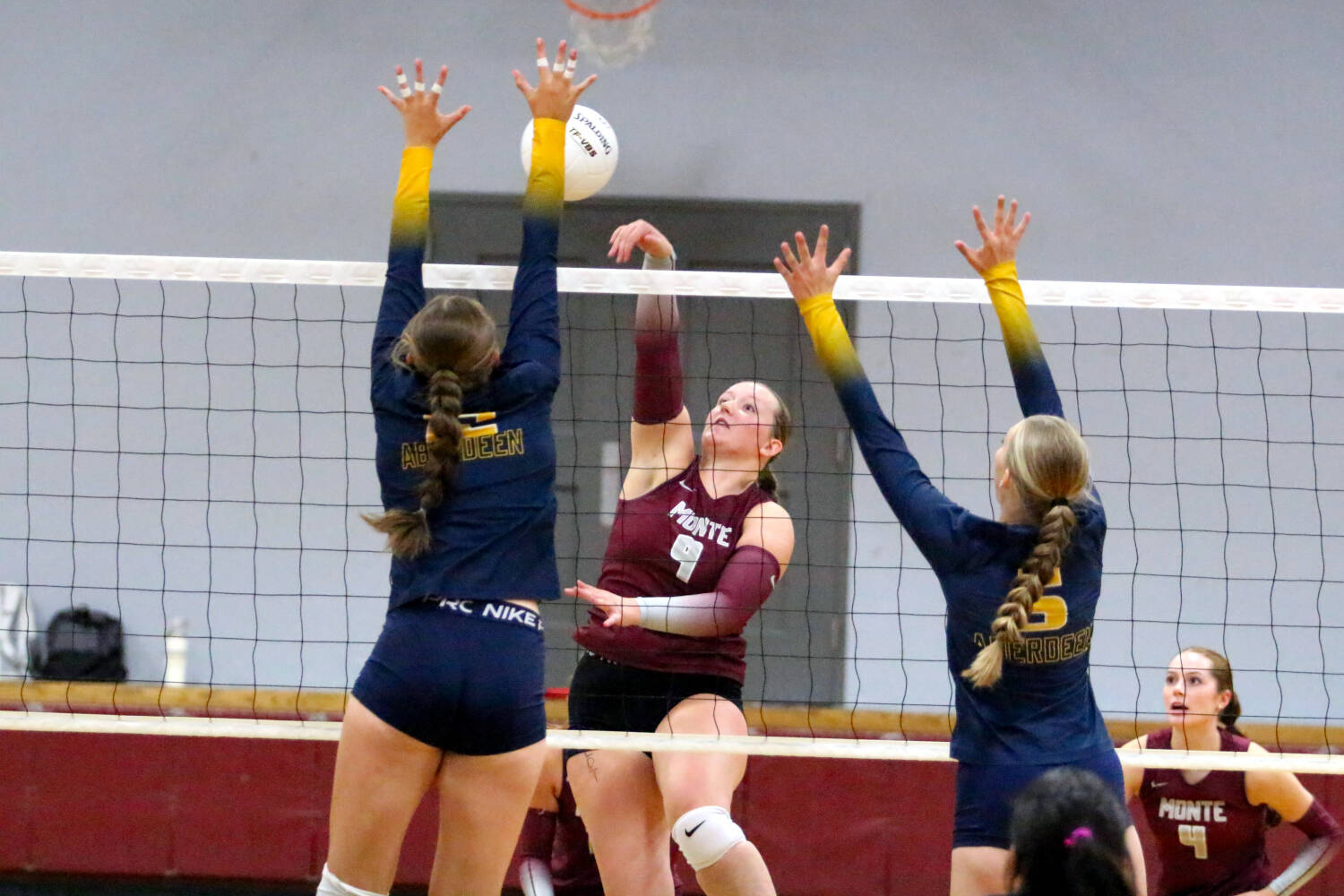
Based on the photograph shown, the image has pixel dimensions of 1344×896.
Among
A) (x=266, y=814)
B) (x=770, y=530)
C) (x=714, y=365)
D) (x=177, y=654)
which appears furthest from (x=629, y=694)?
(x=177, y=654)

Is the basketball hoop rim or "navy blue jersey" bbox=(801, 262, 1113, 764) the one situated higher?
the basketball hoop rim

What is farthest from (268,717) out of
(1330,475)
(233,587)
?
(1330,475)

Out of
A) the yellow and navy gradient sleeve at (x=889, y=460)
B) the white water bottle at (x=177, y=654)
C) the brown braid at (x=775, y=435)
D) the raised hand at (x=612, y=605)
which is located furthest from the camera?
the white water bottle at (x=177, y=654)

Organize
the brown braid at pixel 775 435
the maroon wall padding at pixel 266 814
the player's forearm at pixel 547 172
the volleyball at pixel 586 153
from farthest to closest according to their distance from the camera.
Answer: the maroon wall padding at pixel 266 814, the volleyball at pixel 586 153, the brown braid at pixel 775 435, the player's forearm at pixel 547 172

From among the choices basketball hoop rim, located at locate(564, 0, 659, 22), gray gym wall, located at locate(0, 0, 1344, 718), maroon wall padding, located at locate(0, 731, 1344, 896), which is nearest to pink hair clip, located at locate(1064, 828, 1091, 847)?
maroon wall padding, located at locate(0, 731, 1344, 896)

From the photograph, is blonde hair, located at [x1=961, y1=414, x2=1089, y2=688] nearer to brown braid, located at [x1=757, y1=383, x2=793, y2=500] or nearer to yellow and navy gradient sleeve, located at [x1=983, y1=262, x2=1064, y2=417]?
yellow and navy gradient sleeve, located at [x1=983, y1=262, x2=1064, y2=417]

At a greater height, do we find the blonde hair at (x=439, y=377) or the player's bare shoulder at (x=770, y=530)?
the blonde hair at (x=439, y=377)

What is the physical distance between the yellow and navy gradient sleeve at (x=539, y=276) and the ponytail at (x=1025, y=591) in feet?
3.34

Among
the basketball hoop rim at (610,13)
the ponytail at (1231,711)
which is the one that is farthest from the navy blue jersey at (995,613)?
the basketball hoop rim at (610,13)

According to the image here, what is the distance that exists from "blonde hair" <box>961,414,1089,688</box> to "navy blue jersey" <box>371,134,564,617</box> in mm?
899

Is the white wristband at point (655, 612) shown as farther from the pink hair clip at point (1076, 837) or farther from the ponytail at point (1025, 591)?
the pink hair clip at point (1076, 837)

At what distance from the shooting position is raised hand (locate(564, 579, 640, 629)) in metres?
3.36

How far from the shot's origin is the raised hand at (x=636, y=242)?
3.60 m

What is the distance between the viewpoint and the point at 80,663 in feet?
21.8
